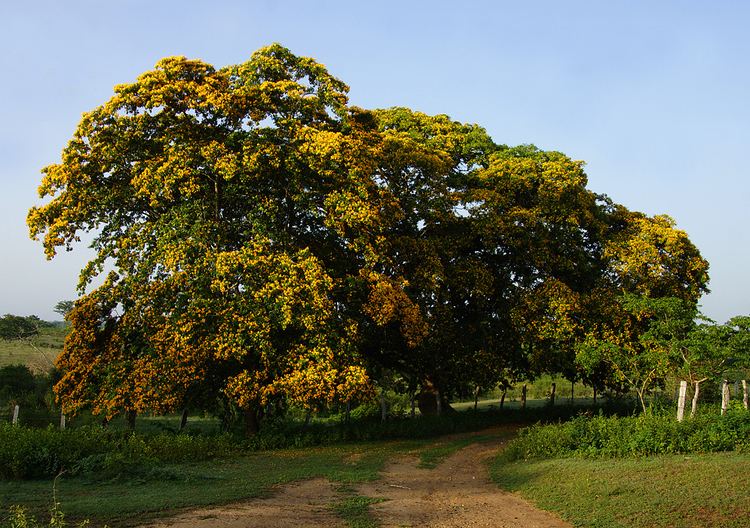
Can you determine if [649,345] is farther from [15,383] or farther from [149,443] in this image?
[15,383]

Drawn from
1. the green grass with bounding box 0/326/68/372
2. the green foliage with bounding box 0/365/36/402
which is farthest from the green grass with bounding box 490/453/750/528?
the green grass with bounding box 0/326/68/372

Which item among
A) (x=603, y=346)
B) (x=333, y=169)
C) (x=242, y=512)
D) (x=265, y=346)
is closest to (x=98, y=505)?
(x=242, y=512)

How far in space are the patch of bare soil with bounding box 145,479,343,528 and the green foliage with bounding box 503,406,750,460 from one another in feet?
18.4

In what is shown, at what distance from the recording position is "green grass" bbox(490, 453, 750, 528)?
28.6 ft

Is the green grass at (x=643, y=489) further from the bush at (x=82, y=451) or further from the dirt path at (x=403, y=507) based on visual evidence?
the bush at (x=82, y=451)

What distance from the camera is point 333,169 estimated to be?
16.3 meters

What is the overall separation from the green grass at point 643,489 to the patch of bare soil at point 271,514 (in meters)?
3.54

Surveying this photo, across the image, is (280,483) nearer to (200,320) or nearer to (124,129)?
(200,320)

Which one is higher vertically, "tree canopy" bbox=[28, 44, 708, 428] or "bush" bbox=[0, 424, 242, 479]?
"tree canopy" bbox=[28, 44, 708, 428]

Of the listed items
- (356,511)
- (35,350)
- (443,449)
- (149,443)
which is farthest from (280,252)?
(35,350)

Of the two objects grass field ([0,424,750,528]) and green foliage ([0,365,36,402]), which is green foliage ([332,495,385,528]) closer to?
grass field ([0,424,750,528])

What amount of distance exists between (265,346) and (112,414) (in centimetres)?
435

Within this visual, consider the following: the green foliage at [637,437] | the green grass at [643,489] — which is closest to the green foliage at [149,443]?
the green foliage at [637,437]

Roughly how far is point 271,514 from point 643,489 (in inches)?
231
